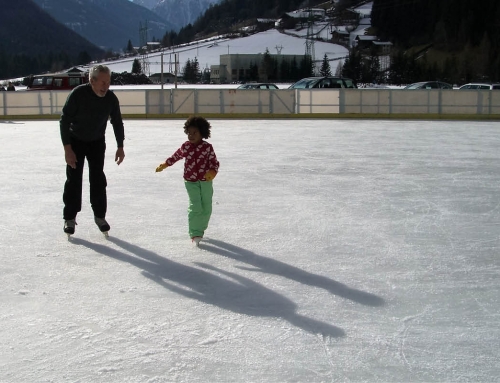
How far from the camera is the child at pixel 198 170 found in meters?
4.48

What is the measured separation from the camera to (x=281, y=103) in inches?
840

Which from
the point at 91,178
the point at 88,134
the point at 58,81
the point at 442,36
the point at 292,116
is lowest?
the point at 91,178

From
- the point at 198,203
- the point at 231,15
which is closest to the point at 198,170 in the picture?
the point at 198,203

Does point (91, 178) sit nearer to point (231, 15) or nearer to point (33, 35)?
point (231, 15)

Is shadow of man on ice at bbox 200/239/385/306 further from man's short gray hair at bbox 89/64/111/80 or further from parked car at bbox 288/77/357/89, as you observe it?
parked car at bbox 288/77/357/89

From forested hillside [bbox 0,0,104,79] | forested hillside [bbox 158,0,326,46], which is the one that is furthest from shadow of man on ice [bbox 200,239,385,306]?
forested hillside [bbox 158,0,326,46]

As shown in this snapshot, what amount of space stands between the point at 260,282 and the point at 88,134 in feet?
5.77

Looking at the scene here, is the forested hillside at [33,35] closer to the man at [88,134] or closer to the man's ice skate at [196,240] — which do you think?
the man at [88,134]

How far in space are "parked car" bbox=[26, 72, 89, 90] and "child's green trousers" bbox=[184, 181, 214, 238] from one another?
25860 mm

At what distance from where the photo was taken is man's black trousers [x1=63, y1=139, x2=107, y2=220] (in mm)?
4711

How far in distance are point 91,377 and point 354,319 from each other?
4.20 feet

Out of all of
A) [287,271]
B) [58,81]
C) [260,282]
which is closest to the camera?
[260,282]

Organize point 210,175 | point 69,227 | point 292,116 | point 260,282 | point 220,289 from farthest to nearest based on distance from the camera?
point 292,116
point 69,227
point 210,175
point 260,282
point 220,289

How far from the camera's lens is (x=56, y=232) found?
198 inches
